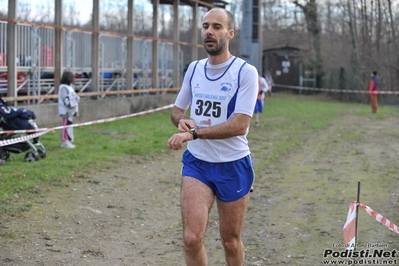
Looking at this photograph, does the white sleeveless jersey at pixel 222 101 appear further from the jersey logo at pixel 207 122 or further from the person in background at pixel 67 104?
the person in background at pixel 67 104

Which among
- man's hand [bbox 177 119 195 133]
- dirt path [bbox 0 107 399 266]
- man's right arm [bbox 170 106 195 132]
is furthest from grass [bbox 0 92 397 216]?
Result: man's hand [bbox 177 119 195 133]

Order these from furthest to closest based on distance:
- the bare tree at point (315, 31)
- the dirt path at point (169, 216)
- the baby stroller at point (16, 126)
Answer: the bare tree at point (315, 31) → the baby stroller at point (16, 126) → the dirt path at point (169, 216)

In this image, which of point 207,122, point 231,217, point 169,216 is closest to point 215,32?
point 207,122

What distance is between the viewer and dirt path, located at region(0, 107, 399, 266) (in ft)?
23.7

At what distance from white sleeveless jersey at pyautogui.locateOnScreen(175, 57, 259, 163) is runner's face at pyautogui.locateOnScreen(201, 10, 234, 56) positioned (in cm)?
14

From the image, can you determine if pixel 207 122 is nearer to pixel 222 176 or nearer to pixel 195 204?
pixel 222 176

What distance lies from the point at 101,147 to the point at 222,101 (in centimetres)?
987

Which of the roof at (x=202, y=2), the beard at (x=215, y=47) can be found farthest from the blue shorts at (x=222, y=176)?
the roof at (x=202, y=2)

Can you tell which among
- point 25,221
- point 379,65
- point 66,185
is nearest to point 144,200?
point 66,185

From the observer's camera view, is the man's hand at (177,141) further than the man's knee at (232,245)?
No

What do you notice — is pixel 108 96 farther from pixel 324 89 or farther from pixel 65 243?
pixel 324 89

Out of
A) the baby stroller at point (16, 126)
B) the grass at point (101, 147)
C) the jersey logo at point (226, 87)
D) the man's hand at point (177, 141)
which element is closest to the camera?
the man's hand at point (177, 141)

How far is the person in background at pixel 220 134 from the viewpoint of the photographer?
5195mm

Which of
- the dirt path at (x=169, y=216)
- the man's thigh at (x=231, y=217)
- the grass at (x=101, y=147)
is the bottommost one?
the dirt path at (x=169, y=216)
